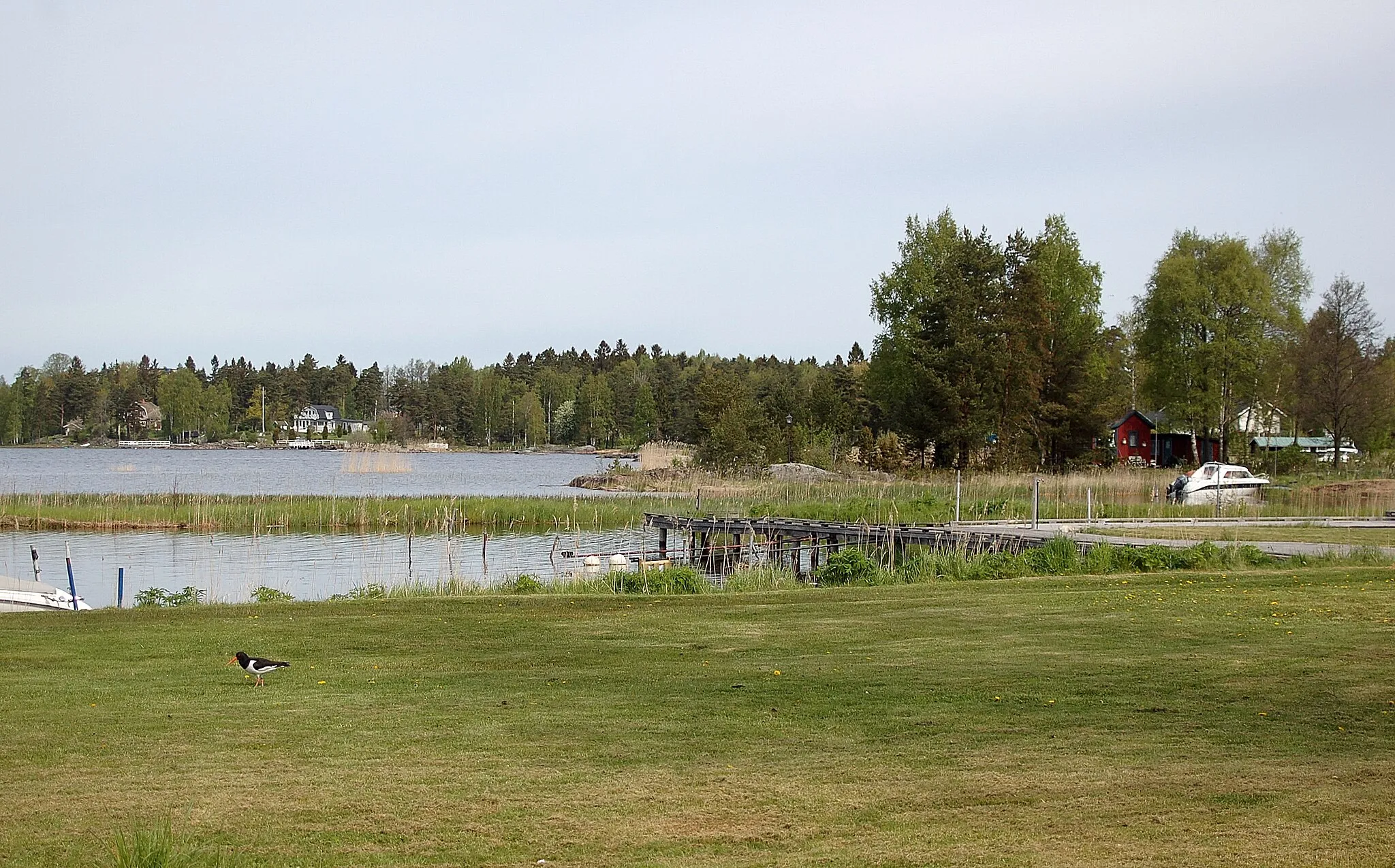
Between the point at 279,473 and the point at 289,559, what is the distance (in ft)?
200

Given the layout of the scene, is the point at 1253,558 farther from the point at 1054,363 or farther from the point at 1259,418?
the point at 1259,418

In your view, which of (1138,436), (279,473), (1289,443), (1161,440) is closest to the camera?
(1161,440)

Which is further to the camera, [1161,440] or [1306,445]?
[1306,445]

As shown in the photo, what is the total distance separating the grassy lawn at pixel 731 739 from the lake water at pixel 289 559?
9.97 metres

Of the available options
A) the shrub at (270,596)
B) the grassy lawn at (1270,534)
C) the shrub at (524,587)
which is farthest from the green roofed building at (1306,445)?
the shrub at (270,596)

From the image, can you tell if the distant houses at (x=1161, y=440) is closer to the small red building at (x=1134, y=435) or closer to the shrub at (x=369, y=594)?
the small red building at (x=1134, y=435)

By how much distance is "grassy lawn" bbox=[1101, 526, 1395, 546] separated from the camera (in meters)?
25.5

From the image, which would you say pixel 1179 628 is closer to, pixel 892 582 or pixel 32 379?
pixel 892 582

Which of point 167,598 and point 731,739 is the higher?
point 731,739

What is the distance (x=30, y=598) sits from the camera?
21.2 metres

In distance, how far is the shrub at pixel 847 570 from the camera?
2130 cm

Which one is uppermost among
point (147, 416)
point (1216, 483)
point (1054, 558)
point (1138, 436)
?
point (147, 416)

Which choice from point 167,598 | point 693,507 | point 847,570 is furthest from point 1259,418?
point 167,598

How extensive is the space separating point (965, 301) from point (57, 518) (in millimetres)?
37183
